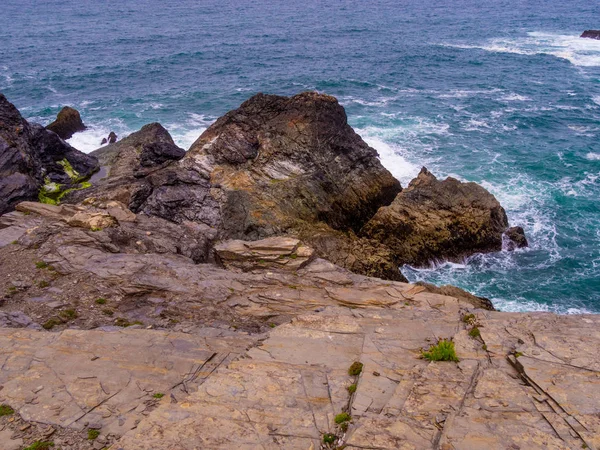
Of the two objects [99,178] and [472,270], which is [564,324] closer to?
[472,270]

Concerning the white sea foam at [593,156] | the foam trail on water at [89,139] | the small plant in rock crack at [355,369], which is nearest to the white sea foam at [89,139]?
the foam trail on water at [89,139]

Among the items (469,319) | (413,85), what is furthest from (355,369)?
(413,85)

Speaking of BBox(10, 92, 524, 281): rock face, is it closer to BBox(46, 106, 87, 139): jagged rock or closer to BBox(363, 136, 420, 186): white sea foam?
BBox(363, 136, 420, 186): white sea foam

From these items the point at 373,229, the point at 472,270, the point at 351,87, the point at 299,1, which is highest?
the point at 299,1

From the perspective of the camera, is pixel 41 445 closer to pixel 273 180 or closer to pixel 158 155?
pixel 273 180

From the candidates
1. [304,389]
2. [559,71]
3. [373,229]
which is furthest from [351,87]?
[304,389]

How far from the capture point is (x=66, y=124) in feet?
188

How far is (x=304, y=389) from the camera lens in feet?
53.7

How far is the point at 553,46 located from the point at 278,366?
97.5 meters

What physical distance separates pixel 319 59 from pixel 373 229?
181 ft

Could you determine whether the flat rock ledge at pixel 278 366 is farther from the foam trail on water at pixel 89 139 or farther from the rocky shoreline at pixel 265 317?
the foam trail on water at pixel 89 139

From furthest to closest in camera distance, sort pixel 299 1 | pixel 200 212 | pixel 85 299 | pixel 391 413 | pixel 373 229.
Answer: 1. pixel 299 1
2. pixel 373 229
3. pixel 200 212
4. pixel 85 299
5. pixel 391 413

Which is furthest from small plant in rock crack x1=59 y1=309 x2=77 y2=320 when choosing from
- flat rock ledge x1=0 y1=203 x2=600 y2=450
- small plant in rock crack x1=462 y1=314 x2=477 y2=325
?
small plant in rock crack x1=462 y1=314 x2=477 y2=325

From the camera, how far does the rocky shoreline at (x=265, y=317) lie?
14734mm
